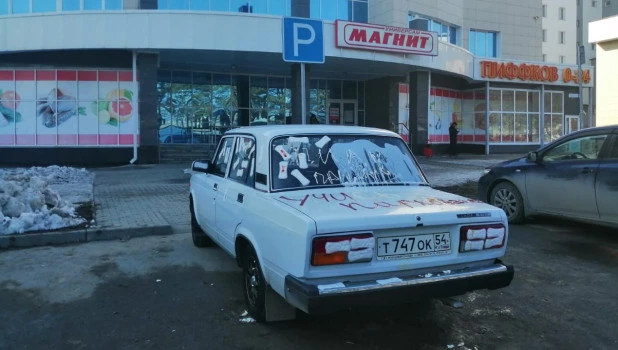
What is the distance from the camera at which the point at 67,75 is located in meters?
21.0

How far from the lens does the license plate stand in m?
3.55

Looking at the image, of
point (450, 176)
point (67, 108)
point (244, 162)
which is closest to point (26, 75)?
point (67, 108)

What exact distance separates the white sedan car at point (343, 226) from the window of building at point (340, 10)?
69.9 ft

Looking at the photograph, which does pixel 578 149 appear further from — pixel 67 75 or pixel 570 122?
pixel 570 122

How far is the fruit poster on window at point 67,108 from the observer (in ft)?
68.1

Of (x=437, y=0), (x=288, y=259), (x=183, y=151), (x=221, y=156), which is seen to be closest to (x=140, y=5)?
(x=183, y=151)

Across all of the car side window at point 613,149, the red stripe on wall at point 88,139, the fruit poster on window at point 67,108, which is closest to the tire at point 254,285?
the car side window at point 613,149

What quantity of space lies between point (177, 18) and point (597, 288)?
16.9m

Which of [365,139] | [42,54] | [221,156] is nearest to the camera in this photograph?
[365,139]

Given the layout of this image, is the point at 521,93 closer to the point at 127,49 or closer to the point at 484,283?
the point at 127,49

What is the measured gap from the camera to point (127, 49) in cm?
1909

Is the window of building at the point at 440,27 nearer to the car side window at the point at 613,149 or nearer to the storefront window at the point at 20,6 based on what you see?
the storefront window at the point at 20,6

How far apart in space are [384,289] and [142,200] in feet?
27.4

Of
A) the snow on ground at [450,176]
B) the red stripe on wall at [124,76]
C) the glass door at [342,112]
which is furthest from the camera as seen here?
the glass door at [342,112]
